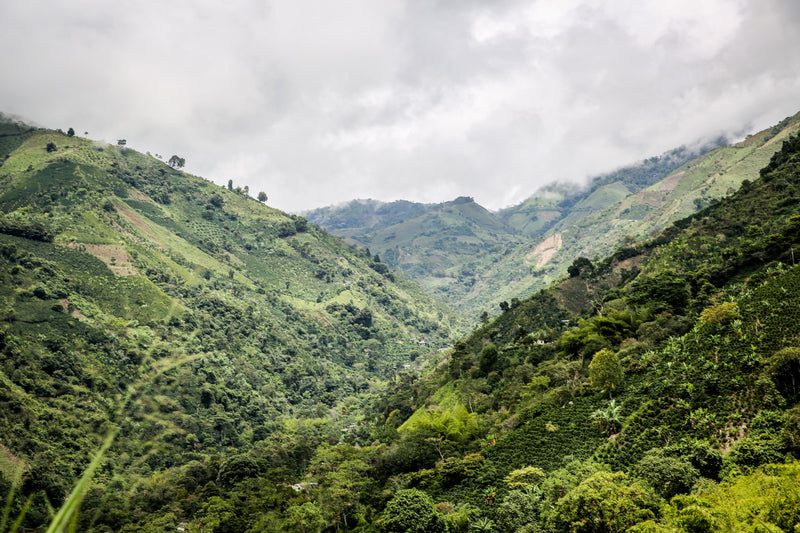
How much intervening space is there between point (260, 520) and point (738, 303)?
40.5m

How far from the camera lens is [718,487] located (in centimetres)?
1920

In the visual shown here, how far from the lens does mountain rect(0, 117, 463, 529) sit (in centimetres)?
5812

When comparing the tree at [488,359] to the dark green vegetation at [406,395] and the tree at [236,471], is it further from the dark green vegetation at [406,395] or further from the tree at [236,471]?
the tree at [236,471]

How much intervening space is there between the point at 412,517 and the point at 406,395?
52.7m

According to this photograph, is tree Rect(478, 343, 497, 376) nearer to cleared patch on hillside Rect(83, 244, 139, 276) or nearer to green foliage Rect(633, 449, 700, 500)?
green foliage Rect(633, 449, 700, 500)

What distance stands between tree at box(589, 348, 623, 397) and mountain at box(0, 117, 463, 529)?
98.7 ft

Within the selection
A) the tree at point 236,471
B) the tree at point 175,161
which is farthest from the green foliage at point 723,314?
the tree at point 175,161

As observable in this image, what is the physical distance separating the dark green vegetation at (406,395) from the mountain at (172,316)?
1.71 ft

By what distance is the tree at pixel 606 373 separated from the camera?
3638cm

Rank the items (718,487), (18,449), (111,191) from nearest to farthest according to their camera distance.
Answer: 1. (718,487)
2. (18,449)
3. (111,191)

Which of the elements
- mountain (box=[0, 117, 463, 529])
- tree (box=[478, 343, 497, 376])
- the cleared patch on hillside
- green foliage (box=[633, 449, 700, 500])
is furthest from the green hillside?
the cleared patch on hillside

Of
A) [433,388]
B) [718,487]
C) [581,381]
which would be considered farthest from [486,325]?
[718,487]

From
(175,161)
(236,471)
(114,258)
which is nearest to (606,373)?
(236,471)

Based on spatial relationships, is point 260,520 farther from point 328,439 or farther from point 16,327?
point 16,327
